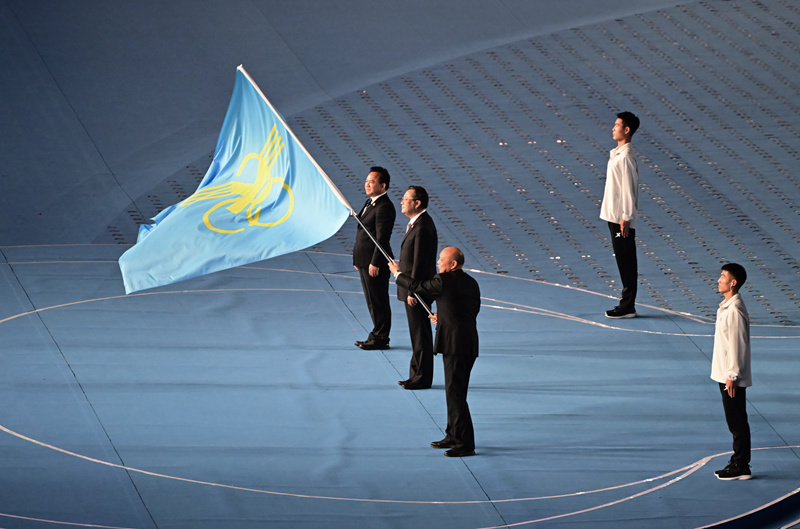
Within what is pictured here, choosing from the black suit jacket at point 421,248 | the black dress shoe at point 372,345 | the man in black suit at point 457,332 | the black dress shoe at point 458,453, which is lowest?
the black dress shoe at point 458,453

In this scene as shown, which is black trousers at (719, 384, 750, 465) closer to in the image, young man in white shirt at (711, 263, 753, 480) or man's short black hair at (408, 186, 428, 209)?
young man in white shirt at (711, 263, 753, 480)

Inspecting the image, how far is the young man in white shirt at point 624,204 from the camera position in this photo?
10.2 m

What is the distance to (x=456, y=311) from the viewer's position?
7500 mm

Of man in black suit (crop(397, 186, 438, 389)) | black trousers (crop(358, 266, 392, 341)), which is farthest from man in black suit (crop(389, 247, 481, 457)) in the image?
black trousers (crop(358, 266, 392, 341))

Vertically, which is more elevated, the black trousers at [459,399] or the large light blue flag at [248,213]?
the large light blue flag at [248,213]

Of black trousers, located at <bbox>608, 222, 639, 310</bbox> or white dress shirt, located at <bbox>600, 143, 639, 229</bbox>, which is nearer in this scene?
white dress shirt, located at <bbox>600, 143, 639, 229</bbox>

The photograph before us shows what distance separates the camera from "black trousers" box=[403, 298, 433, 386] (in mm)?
8781

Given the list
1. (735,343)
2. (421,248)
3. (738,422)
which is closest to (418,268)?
(421,248)

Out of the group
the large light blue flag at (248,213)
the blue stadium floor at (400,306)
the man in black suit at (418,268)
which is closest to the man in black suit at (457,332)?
the blue stadium floor at (400,306)

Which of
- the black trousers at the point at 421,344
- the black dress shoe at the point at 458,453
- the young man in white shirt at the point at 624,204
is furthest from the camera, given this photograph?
the young man in white shirt at the point at 624,204

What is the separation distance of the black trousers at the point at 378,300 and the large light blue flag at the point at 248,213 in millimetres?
1199

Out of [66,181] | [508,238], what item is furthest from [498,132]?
[66,181]

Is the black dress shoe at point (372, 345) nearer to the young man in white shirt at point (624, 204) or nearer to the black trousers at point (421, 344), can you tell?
the black trousers at point (421, 344)

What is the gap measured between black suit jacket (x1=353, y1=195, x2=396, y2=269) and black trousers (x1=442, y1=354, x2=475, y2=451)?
181cm
